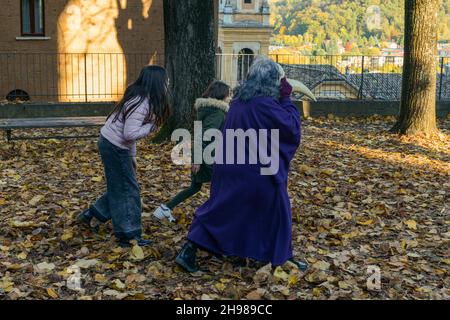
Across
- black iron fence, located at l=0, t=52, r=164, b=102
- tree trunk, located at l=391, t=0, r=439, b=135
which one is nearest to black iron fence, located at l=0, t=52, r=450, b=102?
black iron fence, located at l=0, t=52, r=164, b=102

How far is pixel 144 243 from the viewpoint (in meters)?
6.32

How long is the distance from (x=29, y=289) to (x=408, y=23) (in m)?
10.1

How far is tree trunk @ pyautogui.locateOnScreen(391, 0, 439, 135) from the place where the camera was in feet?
41.8

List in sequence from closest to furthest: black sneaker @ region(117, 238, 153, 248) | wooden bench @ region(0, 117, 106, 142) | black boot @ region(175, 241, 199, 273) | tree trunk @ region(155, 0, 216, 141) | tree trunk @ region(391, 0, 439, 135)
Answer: black boot @ region(175, 241, 199, 273)
black sneaker @ region(117, 238, 153, 248)
tree trunk @ region(155, 0, 216, 141)
wooden bench @ region(0, 117, 106, 142)
tree trunk @ region(391, 0, 439, 135)

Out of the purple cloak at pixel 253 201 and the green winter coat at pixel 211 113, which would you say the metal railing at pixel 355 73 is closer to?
the green winter coat at pixel 211 113

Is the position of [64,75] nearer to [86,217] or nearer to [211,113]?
[86,217]

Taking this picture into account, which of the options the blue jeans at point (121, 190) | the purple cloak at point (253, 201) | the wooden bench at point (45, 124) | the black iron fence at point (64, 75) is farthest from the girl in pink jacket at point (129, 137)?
the black iron fence at point (64, 75)

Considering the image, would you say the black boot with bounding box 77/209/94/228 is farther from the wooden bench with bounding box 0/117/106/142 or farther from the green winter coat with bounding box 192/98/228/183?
the wooden bench with bounding box 0/117/106/142

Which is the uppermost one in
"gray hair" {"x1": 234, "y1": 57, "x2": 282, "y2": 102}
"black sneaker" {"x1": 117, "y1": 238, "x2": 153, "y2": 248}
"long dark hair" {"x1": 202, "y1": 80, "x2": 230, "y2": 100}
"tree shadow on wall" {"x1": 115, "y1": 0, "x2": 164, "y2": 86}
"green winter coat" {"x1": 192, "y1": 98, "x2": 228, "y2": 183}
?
"tree shadow on wall" {"x1": 115, "y1": 0, "x2": 164, "y2": 86}

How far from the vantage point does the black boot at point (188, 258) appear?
5641mm

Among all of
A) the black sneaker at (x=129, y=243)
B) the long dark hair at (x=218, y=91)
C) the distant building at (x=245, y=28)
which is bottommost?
the black sneaker at (x=129, y=243)

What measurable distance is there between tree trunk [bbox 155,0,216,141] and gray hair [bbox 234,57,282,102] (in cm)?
554

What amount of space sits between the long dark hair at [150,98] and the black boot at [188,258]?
1.18 meters

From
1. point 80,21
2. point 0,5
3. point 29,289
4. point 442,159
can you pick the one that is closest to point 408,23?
point 442,159
